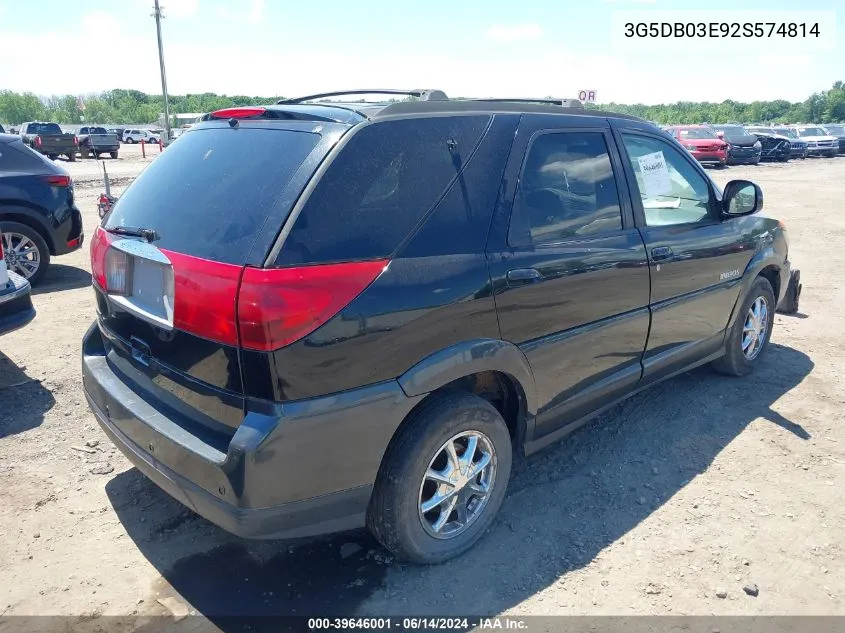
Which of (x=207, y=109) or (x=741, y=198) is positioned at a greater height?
(x=207, y=109)

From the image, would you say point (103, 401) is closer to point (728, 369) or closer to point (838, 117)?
point (728, 369)

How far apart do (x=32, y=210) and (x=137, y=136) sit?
5317 centimetres

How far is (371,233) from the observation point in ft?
7.95

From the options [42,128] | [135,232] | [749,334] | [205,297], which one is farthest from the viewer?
[42,128]

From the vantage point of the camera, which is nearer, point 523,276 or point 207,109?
point 523,276

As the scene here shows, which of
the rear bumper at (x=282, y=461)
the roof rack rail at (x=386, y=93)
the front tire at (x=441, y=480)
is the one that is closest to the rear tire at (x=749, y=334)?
the front tire at (x=441, y=480)

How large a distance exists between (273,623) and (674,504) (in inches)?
82.0

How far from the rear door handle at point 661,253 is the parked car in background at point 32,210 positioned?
664 cm

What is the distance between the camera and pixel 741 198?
172 inches

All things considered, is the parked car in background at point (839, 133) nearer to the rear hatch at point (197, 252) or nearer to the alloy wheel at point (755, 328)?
the alloy wheel at point (755, 328)

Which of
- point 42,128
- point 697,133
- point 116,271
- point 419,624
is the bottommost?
point 419,624

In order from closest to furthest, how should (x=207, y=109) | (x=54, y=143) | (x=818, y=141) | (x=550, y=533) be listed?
(x=550, y=533), (x=818, y=141), (x=54, y=143), (x=207, y=109)

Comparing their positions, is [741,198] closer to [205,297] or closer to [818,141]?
[205,297]

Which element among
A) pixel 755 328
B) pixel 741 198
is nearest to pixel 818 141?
pixel 755 328
